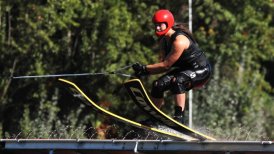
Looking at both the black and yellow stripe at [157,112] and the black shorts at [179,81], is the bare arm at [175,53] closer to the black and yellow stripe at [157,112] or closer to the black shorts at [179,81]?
the black shorts at [179,81]

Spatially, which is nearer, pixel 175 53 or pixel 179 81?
pixel 175 53

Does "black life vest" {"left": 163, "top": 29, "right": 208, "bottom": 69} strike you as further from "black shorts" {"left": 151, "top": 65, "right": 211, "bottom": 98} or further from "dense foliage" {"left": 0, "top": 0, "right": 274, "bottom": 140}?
"dense foliage" {"left": 0, "top": 0, "right": 274, "bottom": 140}

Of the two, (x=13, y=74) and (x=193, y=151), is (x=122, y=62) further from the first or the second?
(x=193, y=151)

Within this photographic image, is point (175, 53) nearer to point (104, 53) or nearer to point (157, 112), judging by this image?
point (157, 112)

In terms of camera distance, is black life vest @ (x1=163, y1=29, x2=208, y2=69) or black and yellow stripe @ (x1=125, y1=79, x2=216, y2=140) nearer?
black and yellow stripe @ (x1=125, y1=79, x2=216, y2=140)

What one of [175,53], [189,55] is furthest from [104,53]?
[175,53]

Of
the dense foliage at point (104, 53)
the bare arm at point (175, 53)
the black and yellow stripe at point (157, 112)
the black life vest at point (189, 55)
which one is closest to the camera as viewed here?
the black and yellow stripe at point (157, 112)

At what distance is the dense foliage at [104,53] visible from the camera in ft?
56.8

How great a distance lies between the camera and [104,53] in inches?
695

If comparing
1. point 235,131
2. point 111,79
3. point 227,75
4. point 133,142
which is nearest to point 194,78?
point 133,142

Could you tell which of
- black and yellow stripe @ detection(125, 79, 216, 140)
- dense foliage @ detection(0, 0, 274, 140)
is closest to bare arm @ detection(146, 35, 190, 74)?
black and yellow stripe @ detection(125, 79, 216, 140)

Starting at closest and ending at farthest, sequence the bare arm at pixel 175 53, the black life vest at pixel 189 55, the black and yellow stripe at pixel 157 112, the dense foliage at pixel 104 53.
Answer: the black and yellow stripe at pixel 157 112
the bare arm at pixel 175 53
the black life vest at pixel 189 55
the dense foliage at pixel 104 53

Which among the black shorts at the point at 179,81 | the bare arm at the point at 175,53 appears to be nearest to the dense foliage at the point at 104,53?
the black shorts at the point at 179,81

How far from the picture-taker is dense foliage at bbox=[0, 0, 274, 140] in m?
17.3
